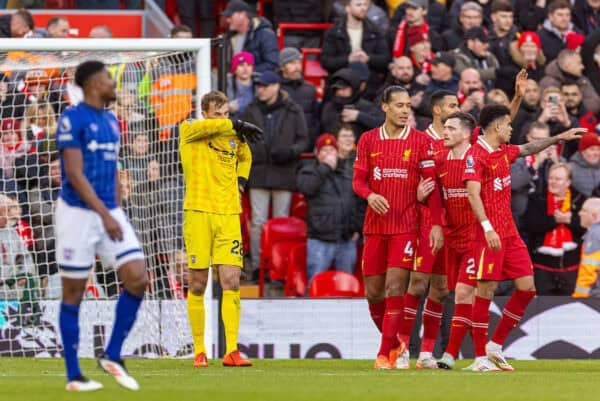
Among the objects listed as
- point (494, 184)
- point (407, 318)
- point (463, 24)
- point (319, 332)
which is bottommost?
point (319, 332)

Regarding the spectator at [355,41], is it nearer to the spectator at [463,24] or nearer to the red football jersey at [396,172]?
the spectator at [463,24]

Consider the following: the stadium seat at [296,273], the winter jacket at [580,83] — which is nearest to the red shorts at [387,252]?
the stadium seat at [296,273]

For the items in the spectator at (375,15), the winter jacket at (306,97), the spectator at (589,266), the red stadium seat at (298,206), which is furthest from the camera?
the spectator at (375,15)

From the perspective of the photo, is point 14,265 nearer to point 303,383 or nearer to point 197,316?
point 197,316

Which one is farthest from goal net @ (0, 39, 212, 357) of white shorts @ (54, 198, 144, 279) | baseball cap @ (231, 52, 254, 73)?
white shorts @ (54, 198, 144, 279)

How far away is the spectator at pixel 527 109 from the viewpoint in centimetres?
1816

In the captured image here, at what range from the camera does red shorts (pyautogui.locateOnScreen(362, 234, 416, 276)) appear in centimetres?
1299

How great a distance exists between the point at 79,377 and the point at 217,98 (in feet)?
13.9

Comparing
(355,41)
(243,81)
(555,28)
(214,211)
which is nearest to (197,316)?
(214,211)

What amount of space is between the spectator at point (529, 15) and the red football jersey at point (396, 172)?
7867 millimetres

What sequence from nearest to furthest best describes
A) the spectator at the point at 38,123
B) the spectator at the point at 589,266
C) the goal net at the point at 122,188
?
the goal net at the point at 122,188, the spectator at the point at 589,266, the spectator at the point at 38,123

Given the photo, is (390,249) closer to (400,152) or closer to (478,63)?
(400,152)

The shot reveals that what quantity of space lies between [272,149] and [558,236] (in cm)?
364

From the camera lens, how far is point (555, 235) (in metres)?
17.2
